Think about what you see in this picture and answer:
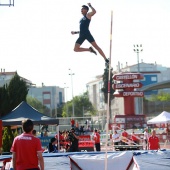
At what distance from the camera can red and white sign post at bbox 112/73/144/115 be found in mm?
56812

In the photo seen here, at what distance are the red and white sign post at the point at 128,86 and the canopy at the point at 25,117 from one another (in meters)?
35.1

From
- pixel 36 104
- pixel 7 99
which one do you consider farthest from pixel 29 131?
pixel 36 104

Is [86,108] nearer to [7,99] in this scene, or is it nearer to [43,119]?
[7,99]

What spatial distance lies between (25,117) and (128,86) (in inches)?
1437

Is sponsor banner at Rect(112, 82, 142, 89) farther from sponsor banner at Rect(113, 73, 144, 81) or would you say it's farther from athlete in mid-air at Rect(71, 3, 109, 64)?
athlete in mid-air at Rect(71, 3, 109, 64)

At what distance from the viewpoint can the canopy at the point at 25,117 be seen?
2112 centimetres

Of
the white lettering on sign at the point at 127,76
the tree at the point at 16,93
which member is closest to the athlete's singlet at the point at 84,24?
the white lettering on sign at the point at 127,76

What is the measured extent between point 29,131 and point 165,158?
496cm

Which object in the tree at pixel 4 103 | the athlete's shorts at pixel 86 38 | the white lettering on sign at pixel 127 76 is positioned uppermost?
the white lettering on sign at pixel 127 76

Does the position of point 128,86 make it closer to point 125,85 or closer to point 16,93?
point 125,85

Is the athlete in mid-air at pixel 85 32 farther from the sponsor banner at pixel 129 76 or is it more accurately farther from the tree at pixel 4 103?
the tree at pixel 4 103

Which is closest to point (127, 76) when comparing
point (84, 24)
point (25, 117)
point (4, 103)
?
point (4, 103)

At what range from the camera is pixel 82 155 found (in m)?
12.3

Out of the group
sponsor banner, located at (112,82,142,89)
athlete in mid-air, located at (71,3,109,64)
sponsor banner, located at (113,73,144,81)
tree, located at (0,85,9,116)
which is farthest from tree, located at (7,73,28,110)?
athlete in mid-air, located at (71,3,109,64)
